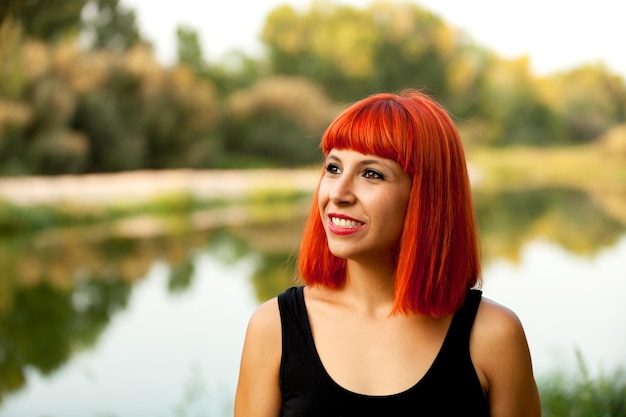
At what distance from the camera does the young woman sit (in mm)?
1320

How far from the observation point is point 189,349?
22.5 feet

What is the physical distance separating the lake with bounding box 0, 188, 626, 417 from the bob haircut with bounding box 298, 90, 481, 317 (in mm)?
3558

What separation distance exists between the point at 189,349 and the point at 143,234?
3.74 metres

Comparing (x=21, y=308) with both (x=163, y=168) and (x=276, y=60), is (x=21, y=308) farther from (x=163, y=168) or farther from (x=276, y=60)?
(x=276, y=60)

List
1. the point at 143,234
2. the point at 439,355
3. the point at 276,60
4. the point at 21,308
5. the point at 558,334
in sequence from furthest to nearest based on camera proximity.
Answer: the point at 276,60, the point at 143,234, the point at 21,308, the point at 558,334, the point at 439,355

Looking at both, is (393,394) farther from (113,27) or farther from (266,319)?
(113,27)

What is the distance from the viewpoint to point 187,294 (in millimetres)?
8664

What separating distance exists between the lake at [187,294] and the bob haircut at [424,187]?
3.56 metres

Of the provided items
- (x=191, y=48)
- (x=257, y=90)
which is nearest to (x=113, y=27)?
(x=191, y=48)

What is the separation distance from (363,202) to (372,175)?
2.0 inches

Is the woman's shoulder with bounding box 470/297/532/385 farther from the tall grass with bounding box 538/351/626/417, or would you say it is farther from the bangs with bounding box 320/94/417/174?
the tall grass with bounding box 538/351/626/417

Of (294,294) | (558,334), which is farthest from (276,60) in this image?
(294,294)

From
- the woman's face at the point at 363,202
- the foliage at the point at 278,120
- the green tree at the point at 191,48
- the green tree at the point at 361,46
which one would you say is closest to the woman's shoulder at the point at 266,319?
the woman's face at the point at 363,202

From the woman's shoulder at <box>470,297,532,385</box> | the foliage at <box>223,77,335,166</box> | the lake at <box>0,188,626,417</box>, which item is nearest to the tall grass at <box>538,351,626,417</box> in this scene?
the lake at <box>0,188,626,417</box>
